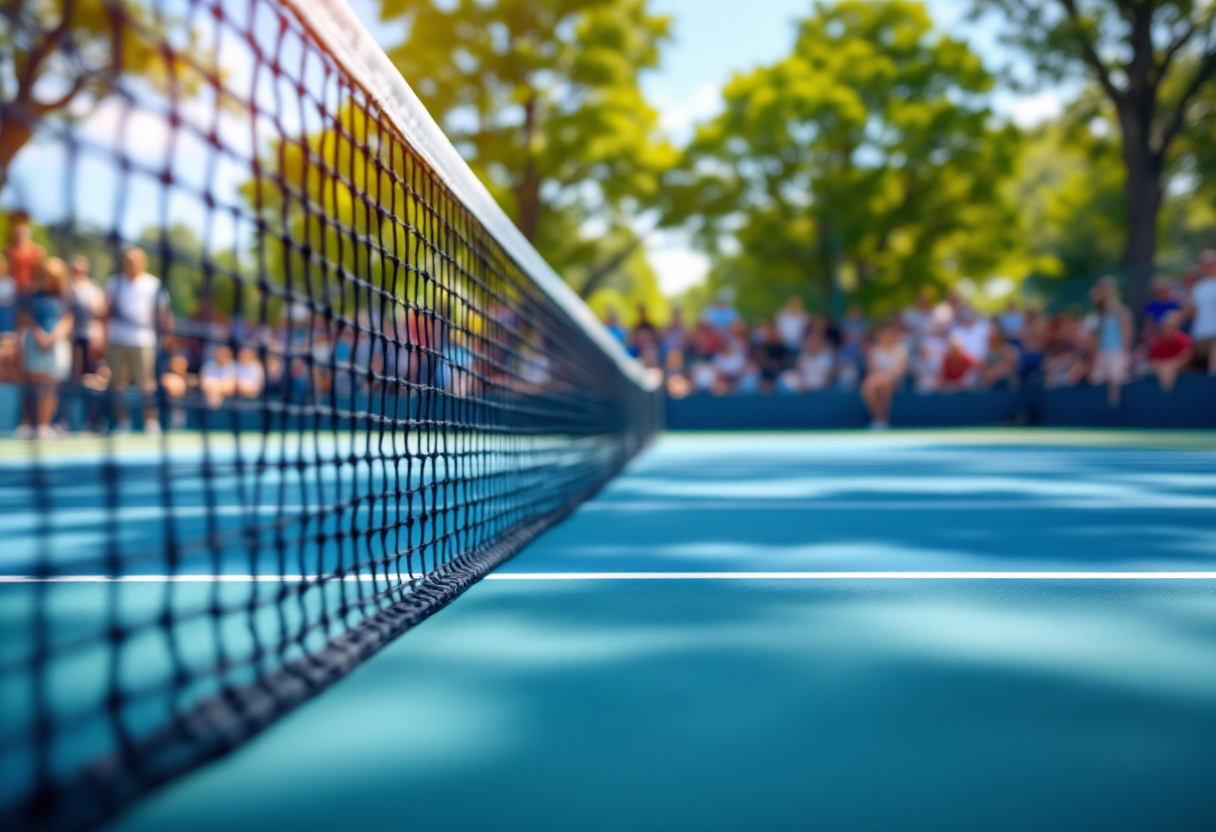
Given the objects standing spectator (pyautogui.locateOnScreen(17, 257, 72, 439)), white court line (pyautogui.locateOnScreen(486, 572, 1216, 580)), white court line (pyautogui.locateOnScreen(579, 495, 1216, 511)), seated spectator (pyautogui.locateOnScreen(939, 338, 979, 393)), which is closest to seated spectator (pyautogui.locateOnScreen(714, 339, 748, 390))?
seated spectator (pyautogui.locateOnScreen(939, 338, 979, 393))

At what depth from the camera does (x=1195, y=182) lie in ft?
83.6

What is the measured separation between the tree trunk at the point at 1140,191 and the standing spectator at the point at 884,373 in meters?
5.96

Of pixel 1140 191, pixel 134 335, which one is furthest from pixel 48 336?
pixel 1140 191

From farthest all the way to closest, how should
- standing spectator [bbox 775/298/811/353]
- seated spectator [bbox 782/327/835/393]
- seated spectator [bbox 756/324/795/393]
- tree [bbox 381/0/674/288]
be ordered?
tree [bbox 381/0/674/288] < standing spectator [bbox 775/298/811/353] < seated spectator [bbox 756/324/795/393] < seated spectator [bbox 782/327/835/393]

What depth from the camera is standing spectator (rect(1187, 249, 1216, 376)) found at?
38.6ft

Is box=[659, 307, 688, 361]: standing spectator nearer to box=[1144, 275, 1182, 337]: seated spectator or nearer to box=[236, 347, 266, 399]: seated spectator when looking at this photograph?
box=[236, 347, 266, 399]: seated spectator

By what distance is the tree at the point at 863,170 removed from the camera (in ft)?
87.2

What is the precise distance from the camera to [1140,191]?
739 inches

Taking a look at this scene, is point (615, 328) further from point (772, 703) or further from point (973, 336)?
point (772, 703)

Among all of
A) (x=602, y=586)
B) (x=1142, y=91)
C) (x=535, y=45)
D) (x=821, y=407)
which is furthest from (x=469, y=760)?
(x=535, y=45)

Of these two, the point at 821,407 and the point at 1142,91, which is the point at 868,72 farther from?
the point at 821,407

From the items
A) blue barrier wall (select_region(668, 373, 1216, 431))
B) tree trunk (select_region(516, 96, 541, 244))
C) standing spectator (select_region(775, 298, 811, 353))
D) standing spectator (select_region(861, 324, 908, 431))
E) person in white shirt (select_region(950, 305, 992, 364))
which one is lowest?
blue barrier wall (select_region(668, 373, 1216, 431))

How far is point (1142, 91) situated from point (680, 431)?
411 inches

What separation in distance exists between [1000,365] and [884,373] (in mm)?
1959
